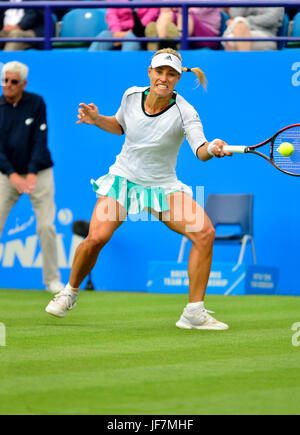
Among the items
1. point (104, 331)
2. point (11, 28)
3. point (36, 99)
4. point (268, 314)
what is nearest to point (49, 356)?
point (104, 331)

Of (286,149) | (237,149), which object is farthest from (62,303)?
(286,149)

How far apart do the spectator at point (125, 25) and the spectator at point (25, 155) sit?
2.04 meters

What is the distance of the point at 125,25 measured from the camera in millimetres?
11672

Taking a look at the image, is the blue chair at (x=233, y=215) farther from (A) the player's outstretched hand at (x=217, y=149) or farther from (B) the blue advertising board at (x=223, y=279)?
(A) the player's outstretched hand at (x=217, y=149)

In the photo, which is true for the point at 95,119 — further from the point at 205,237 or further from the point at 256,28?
the point at 256,28

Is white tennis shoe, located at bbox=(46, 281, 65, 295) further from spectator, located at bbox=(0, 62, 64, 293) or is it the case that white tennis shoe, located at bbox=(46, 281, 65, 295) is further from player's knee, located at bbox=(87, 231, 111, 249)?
player's knee, located at bbox=(87, 231, 111, 249)

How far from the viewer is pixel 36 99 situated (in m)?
9.84

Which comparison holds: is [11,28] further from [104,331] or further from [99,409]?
[99,409]

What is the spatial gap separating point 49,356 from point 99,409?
1532mm

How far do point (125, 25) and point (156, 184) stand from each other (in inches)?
211

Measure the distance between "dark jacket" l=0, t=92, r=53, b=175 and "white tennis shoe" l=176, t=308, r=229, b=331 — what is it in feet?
11.4

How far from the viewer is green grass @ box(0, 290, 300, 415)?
4.05 metres

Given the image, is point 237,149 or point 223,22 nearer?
point 237,149

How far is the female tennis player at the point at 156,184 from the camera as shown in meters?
6.60
